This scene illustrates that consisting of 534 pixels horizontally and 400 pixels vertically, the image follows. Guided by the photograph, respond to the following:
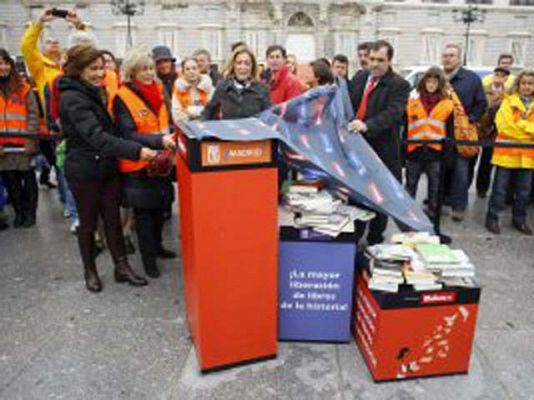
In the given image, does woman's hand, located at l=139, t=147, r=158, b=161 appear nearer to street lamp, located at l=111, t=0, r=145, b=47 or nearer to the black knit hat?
the black knit hat

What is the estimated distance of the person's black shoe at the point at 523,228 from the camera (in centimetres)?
502

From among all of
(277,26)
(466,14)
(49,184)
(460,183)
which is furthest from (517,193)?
(466,14)

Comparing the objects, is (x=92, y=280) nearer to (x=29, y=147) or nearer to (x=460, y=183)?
(x=29, y=147)

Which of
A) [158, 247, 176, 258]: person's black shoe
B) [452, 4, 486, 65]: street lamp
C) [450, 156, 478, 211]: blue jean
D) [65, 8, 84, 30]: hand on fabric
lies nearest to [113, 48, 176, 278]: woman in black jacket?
[158, 247, 176, 258]: person's black shoe

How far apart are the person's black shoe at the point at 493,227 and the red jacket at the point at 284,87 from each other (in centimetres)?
262

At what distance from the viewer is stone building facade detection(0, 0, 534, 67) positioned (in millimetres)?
38188

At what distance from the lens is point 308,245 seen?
2.74 m

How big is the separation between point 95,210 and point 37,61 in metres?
2.32

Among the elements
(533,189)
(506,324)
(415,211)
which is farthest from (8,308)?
(533,189)

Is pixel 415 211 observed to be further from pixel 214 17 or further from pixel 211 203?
pixel 214 17

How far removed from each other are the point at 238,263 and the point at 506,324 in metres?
2.06

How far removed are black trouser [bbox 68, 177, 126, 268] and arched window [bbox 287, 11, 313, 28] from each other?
38448 mm

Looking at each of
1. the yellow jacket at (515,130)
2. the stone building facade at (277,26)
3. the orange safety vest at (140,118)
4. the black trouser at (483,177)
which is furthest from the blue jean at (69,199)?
the stone building facade at (277,26)

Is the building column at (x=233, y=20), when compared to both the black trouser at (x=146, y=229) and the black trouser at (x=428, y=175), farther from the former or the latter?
the black trouser at (x=146, y=229)
